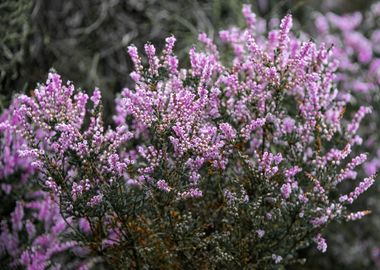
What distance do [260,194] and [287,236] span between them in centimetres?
25

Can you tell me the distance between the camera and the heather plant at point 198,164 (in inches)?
94.3

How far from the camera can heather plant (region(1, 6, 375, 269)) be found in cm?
239

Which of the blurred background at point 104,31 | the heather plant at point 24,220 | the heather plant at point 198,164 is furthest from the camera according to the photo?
the blurred background at point 104,31

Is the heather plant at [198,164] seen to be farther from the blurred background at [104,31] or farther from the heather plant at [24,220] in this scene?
the blurred background at [104,31]

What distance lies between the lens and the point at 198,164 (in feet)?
7.88

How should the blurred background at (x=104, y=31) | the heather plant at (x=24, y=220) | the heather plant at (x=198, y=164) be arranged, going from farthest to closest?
1. the blurred background at (x=104, y=31)
2. the heather plant at (x=24, y=220)
3. the heather plant at (x=198, y=164)

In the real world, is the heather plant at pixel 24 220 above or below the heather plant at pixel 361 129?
below

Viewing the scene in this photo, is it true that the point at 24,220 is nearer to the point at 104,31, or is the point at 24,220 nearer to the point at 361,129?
the point at 104,31

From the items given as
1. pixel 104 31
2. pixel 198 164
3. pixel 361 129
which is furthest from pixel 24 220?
pixel 361 129

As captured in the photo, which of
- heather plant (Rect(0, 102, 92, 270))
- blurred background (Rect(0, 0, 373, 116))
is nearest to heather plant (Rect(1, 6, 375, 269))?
heather plant (Rect(0, 102, 92, 270))

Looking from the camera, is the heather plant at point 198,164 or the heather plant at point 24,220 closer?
the heather plant at point 198,164

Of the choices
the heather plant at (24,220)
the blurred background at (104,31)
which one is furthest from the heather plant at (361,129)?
the heather plant at (24,220)

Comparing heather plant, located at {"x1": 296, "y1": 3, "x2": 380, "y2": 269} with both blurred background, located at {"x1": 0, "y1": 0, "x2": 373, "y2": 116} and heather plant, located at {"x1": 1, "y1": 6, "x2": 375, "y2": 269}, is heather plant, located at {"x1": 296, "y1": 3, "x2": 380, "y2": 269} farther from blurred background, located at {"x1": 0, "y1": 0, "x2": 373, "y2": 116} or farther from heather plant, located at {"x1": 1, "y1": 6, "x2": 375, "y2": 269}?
heather plant, located at {"x1": 1, "y1": 6, "x2": 375, "y2": 269}

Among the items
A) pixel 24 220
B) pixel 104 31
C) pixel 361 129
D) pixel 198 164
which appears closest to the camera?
pixel 198 164
